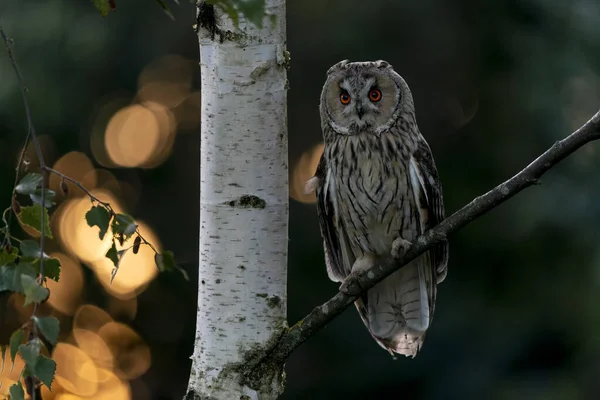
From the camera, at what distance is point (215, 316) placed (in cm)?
214

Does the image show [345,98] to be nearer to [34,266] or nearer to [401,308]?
[401,308]

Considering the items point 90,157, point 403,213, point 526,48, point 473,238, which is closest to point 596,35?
point 526,48

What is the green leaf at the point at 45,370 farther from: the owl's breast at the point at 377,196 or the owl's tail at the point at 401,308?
the owl's tail at the point at 401,308

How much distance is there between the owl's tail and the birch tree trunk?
1.04 meters

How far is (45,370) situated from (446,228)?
3.17 ft

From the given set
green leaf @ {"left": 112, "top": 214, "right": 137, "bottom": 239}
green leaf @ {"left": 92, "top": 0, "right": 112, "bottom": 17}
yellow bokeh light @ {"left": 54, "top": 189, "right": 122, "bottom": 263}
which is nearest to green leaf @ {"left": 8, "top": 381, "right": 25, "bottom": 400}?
green leaf @ {"left": 112, "top": 214, "right": 137, "bottom": 239}

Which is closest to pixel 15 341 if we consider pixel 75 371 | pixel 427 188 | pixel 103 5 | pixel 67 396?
pixel 103 5

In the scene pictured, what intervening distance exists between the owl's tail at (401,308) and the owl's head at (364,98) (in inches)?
18.3

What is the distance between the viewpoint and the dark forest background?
6520 millimetres

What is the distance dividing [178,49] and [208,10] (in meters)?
4.72

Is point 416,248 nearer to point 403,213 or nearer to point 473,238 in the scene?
point 403,213

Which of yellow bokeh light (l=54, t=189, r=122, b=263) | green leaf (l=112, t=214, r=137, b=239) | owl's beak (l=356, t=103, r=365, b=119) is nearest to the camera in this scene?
green leaf (l=112, t=214, r=137, b=239)

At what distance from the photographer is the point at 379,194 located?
292cm

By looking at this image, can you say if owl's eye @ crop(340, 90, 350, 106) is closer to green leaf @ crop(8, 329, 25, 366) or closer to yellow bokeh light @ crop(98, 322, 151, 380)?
green leaf @ crop(8, 329, 25, 366)
